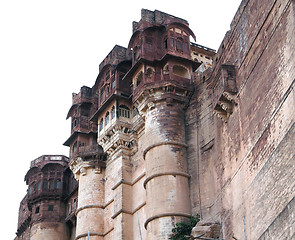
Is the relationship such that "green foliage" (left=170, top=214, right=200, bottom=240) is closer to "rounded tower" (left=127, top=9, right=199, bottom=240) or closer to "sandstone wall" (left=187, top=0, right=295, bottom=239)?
"rounded tower" (left=127, top=9, right=199, bottom=240)

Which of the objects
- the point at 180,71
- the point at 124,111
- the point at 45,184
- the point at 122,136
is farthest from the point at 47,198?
the point at 180,71

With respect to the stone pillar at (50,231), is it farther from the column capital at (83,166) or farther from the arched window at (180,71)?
the arched window at (180,71)

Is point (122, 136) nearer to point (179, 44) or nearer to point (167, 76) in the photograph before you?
point (167, 76)

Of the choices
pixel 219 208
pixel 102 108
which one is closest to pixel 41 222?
pixel 102 108

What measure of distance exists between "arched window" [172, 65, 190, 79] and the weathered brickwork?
2.1 inches

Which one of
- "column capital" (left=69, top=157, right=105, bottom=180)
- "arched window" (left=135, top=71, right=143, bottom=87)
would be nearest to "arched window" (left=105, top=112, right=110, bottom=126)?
"column capital" (left=69, top=157, right=105, bottom=180)

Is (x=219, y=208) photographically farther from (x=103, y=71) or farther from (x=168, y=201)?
(x=103, y=71)

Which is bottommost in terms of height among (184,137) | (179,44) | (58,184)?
(184,137)

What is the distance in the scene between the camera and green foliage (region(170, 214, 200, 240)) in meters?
24.3

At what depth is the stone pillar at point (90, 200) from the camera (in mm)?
31266

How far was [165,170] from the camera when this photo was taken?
25.8 m

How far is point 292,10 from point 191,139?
9825 mm

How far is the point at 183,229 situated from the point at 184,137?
4.43m

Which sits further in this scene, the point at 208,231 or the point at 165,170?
the point at 165,170
